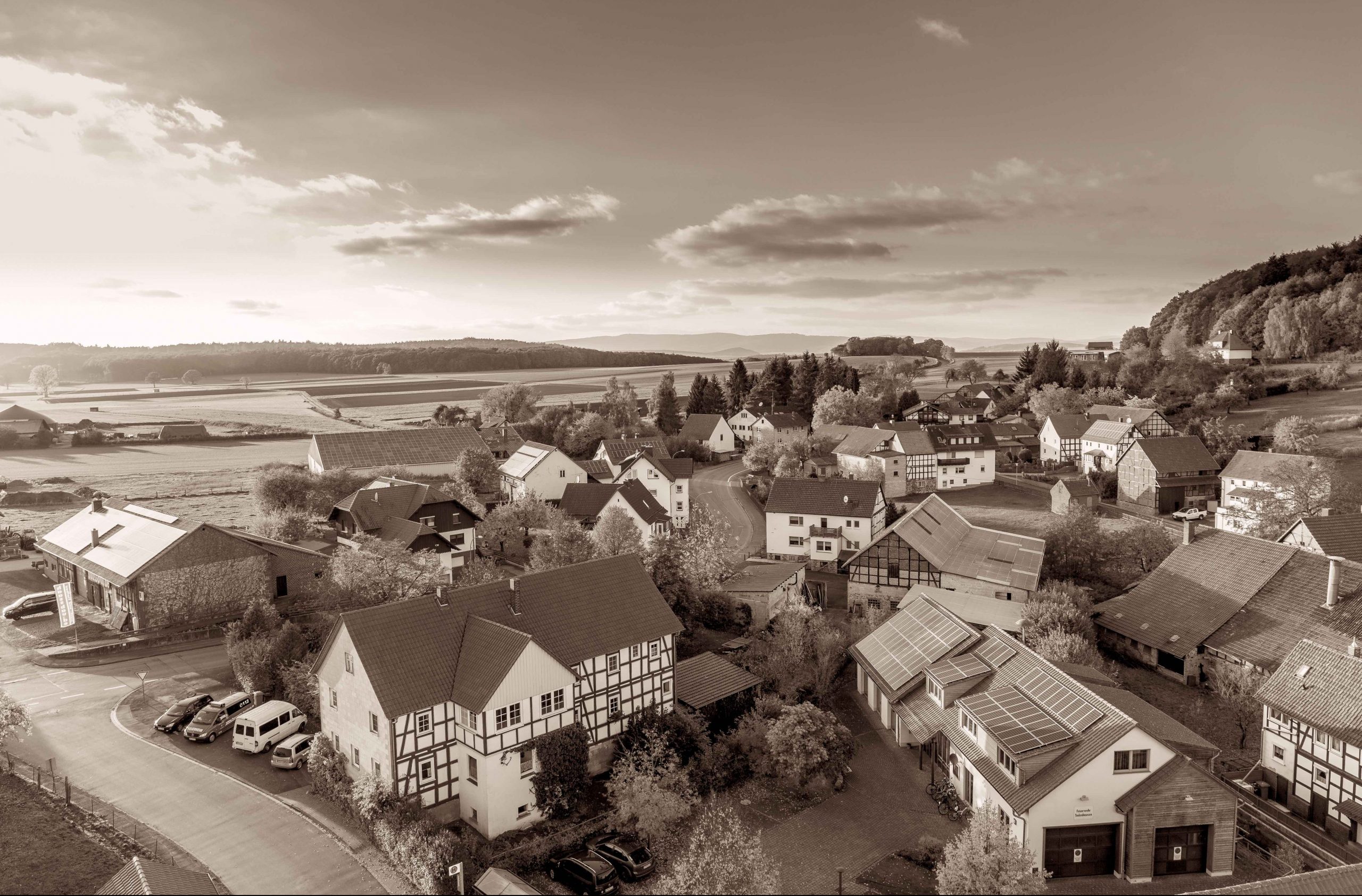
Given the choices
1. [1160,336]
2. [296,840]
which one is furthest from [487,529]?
[1160,336]

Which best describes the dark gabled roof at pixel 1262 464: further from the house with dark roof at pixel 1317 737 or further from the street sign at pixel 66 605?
the street sign at pixel 66 605

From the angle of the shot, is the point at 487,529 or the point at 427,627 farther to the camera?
the point at 487,529

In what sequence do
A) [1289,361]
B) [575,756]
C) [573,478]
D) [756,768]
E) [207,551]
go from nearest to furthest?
[575,756], [756,768], [207,551], [573,478], [1289,361]

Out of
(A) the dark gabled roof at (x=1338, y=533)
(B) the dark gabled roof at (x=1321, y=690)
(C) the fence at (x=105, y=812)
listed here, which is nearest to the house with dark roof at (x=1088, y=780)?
(B) the dark gabled roof at (x=1321, y=690)

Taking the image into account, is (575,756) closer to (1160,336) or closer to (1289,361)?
(1289,361)

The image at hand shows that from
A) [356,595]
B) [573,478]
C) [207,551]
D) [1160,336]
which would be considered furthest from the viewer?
[1160,336]

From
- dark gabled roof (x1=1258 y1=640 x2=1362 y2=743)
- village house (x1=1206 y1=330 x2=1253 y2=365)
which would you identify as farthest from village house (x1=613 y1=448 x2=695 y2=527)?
village house (x1=1206 y1=330 x2=1253 y2=365)
